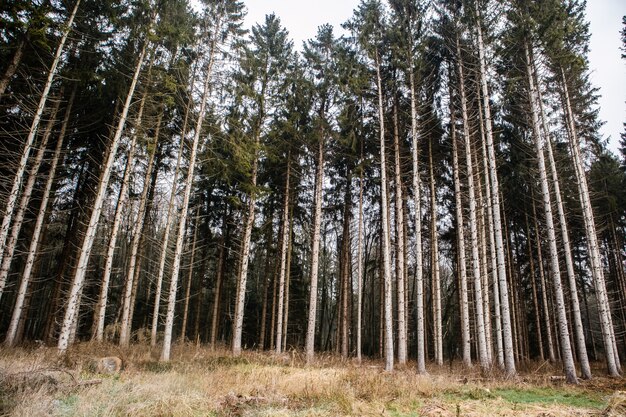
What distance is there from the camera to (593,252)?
12945 millimetres

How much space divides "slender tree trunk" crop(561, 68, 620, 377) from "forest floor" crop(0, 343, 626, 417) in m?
3.26

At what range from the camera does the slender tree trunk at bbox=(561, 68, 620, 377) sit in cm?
1206

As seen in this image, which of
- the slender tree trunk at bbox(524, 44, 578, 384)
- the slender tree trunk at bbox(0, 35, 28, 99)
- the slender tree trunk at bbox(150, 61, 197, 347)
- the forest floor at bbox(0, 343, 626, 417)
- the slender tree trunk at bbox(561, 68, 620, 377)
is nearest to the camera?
the forest floor at bbox(0, 343, 626, 417)

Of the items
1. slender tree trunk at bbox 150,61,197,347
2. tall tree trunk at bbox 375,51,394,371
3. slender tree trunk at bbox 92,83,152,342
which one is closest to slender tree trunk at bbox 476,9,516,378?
tall tree trunk at bbox 375,51,394,371

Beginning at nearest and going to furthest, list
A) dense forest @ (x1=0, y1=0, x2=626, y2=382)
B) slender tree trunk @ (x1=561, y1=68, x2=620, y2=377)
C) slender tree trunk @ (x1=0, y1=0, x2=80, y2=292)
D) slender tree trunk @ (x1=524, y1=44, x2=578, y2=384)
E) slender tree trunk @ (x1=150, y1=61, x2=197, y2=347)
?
slender tree trunk @ (x1=0, y1=0, x2=80, y2=292), slender tree trunk @ (x1=524, y1=44, x2=578, y2=384), dense forest @ (x1=0, y1=0, x2=626, y2=382), slender tree trunk @ (x1=561, y1=68, x2=620, y2=377), slender tree trunk @ (x1=150, y1=61, x2=197, y2=347)

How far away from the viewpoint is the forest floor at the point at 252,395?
459 centimetres

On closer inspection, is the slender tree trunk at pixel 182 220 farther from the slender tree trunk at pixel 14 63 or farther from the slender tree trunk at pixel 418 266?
the slender tree trunk at pixel 418 266

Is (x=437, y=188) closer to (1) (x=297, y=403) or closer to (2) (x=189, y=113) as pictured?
(2) (x=189, y=113)

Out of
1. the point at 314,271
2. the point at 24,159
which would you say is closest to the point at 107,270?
the point at 24,159

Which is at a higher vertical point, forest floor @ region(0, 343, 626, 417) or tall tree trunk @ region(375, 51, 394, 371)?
tall tree trunk @ region(375, 51, 394, 371)

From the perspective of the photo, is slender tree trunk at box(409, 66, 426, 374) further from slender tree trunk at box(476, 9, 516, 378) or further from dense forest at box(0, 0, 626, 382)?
slender tree trunk at box(476, 9, 516, 378)

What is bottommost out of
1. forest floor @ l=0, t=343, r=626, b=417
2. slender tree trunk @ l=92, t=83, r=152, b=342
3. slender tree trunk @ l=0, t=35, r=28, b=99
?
forest floor @ l=0, t=343, r=626, b=417

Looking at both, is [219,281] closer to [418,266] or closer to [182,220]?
[182,220]

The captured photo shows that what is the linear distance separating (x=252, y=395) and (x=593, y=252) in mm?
14206
